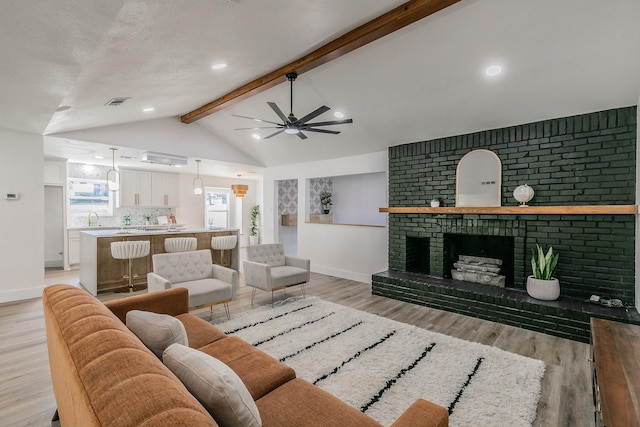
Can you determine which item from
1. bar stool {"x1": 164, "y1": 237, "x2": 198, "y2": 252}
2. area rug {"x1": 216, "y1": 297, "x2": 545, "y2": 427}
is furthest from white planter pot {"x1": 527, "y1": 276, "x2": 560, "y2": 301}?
bar stool {"x1": 164, "y1": 237, "x2": 198, "y2": 252}

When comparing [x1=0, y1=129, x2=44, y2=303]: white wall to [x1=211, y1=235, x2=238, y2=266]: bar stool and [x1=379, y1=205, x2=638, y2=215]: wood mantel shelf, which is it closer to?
[x1=211, y1=235, x2=238, y2=266]: bar stool

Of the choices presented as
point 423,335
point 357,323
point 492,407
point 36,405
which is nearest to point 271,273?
point 357,323

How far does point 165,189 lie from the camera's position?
846 cm

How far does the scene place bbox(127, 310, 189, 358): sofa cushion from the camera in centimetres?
157

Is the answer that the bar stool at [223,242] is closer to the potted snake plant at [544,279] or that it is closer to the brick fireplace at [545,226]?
the brick fireplace at [545,226]

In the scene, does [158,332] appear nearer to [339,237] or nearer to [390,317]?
[390,317]

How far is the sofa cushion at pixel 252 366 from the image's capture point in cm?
161

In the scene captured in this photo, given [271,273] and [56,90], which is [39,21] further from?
[271,273]

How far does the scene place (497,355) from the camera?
2.87 m

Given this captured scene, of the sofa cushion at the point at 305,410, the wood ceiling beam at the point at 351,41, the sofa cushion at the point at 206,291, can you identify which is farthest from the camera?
the sofa cushion at the point at 206,291

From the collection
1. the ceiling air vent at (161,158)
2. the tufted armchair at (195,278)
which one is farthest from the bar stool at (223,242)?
the ceiling air vent at (161,158)

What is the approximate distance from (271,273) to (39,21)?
11.0 feet

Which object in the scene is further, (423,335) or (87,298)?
(423,335)

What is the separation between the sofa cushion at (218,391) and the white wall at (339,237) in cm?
475
